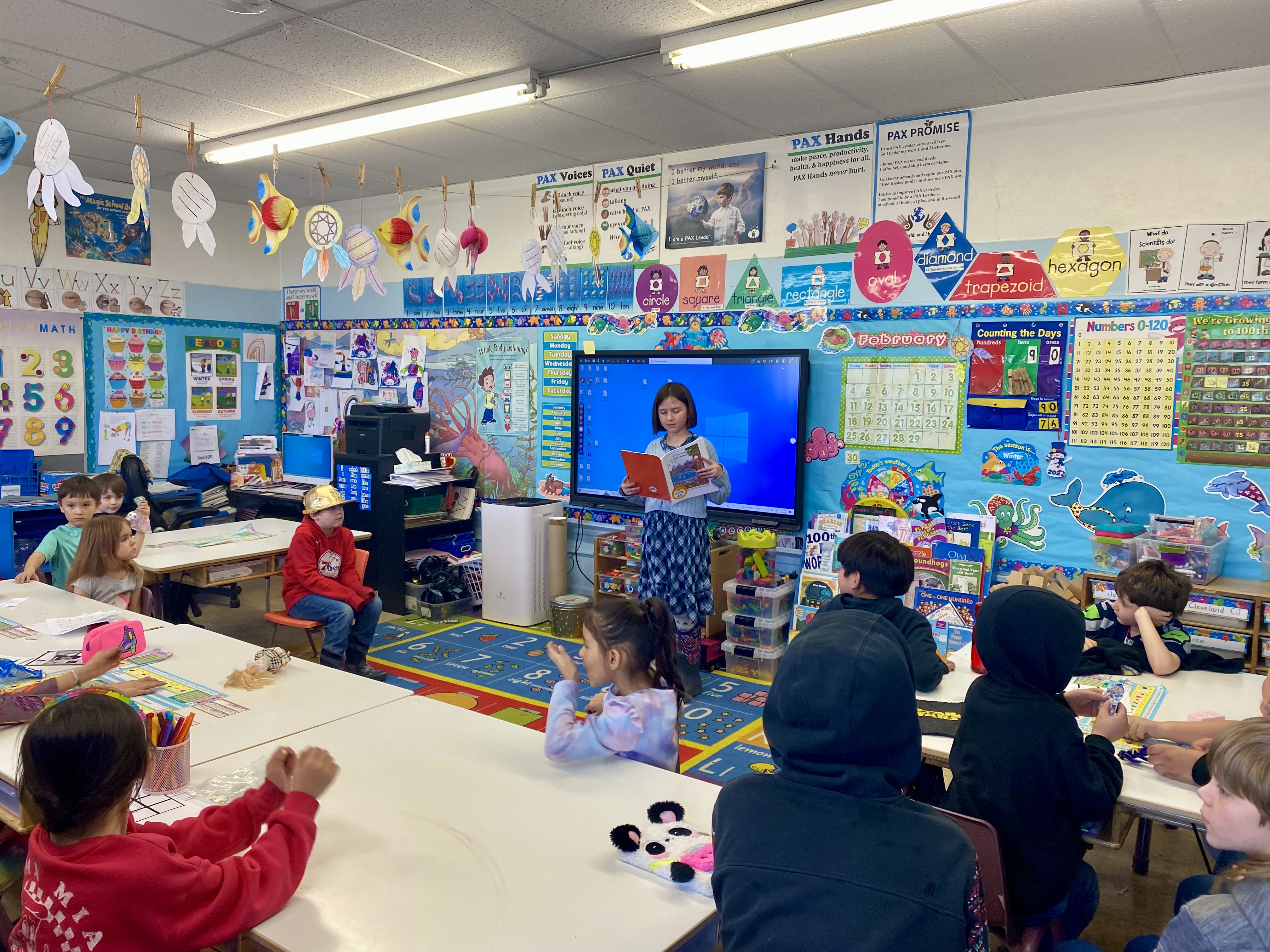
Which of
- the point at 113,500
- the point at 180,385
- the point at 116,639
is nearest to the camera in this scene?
the point at 116,639

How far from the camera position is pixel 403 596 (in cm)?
563

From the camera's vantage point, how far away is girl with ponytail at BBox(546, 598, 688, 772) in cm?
200

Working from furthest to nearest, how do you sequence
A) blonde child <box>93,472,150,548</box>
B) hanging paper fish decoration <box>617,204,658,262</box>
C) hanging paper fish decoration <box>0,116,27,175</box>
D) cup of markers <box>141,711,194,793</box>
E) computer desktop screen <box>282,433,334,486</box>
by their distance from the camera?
computer desktop screen <box>282,433,334,486</box>
hanging paper fish decoration <box>617,204,658,262</box>
blonde child <box>93,472,150,548</box>
hanging paper fish decoration <box>0,116,27,175</box>
cup of markers <box>141,711,194,793</box>

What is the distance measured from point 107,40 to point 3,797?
2.88 metres

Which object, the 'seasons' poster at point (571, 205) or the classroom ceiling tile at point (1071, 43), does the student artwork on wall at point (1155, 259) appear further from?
the 'seasons' poster at point (571, 205)

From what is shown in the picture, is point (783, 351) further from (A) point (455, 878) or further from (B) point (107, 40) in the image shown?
(A) point (455, 878)

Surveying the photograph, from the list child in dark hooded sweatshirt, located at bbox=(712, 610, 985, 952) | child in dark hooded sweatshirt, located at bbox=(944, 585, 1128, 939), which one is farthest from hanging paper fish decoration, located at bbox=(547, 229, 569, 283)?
child in dark hooded sweatshirt, located at bbox=(712, 610, 985, 952)

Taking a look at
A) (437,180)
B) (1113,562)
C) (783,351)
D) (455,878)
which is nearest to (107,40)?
(437,180)

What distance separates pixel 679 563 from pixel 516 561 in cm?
149

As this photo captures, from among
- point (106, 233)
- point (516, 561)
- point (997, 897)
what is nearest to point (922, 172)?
point (516, 561)

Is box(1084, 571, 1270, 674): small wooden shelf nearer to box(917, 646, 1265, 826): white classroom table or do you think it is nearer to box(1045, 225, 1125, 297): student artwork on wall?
box(917, 646, 1265, 826): white classroom table

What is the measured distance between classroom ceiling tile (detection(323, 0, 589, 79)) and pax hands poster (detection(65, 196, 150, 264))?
144 inches

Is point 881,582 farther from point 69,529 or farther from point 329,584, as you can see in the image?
point 69,529

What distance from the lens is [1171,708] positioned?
234 centimetres
